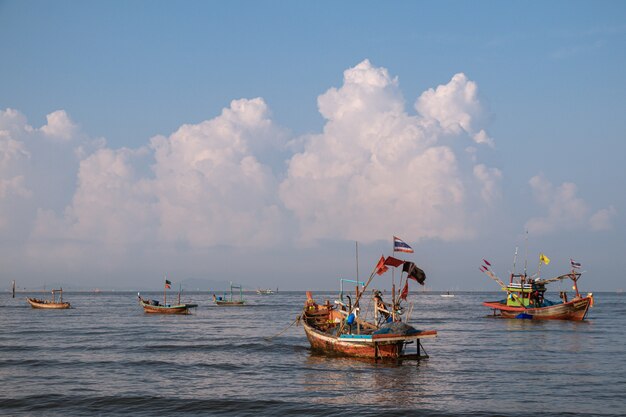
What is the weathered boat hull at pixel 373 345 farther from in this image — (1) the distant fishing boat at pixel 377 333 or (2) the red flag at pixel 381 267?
(2) the red flag at pixel 381 267

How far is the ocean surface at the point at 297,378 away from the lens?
83.9 ft

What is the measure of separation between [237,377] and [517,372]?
14.6m

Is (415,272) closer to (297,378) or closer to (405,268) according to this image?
(405,268)

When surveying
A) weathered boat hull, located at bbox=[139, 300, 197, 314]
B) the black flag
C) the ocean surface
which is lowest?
the ocean surface

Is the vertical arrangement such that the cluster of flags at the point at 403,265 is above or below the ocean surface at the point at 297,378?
above

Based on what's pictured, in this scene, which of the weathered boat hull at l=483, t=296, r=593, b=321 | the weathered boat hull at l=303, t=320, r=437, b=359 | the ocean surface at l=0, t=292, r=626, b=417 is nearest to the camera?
the ocean surface at l=0, t=292, r=626, b=417

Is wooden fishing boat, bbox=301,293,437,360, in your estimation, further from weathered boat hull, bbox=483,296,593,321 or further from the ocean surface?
weathered boat hull, bbox=483,296,593,321

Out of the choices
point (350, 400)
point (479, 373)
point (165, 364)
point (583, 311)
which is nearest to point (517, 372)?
point (479, 373)

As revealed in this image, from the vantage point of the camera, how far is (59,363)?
38375mm

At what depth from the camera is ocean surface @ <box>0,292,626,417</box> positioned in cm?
2558

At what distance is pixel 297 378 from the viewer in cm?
3275

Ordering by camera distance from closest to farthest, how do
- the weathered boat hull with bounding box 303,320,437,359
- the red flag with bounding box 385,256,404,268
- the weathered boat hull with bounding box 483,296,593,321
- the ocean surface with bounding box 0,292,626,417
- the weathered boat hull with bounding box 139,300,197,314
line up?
the ocean surface with bounding box 0,292,626,417, the weathered boat hull with bounding box 303,320,437,359, the red flag with bounding box 385,256,404,268, the weathered boat hull with bounding box 483,296,593,321, the weathered boat hull with bounding box 139,300,197,314

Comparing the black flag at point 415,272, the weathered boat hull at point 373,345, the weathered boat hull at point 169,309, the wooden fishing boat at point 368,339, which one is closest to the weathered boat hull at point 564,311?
the wooden fishing boat at point 368,339

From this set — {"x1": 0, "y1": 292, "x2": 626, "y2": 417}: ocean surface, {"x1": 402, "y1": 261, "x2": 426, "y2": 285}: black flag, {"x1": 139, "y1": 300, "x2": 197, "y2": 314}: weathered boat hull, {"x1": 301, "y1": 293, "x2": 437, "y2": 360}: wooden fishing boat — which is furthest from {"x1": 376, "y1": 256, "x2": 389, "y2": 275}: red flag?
{"x1": 139, "y1": 300, "x2": 197, "y2": 314}: weathered boat hull
